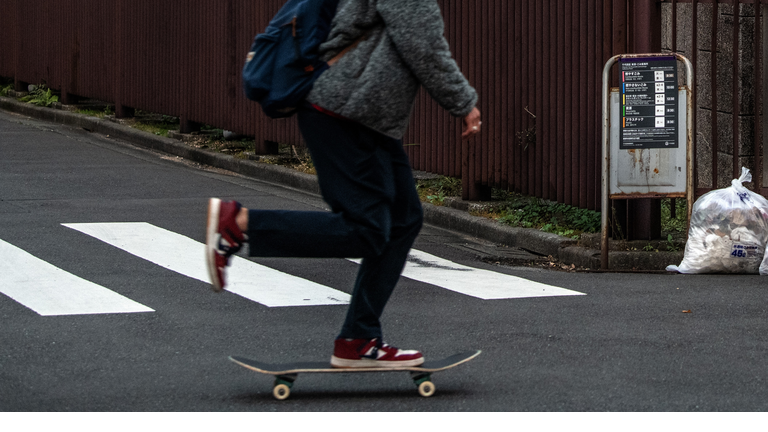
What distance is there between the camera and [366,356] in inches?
163

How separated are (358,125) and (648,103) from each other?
156 inches

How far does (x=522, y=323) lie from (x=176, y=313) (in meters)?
1.72

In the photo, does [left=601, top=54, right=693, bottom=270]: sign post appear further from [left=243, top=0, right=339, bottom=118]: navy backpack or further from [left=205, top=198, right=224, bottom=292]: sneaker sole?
[left=205, top=198, right=224, bottom=292]: sneaker sole

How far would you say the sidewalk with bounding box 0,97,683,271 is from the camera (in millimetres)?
7477

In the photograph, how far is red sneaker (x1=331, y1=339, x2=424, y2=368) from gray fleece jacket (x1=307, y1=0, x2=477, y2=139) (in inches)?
31.5

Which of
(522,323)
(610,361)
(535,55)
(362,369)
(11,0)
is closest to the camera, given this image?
(362,369)

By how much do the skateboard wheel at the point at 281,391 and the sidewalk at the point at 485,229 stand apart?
3.90 metres

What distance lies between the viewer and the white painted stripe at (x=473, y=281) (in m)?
6.25

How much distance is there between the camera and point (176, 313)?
5.60m

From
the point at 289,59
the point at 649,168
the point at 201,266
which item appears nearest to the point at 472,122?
the point at 289,59

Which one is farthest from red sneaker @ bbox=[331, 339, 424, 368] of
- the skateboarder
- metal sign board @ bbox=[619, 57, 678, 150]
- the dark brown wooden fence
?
the dark brown wooden fence

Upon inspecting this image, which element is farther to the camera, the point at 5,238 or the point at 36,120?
the point at 36,120
